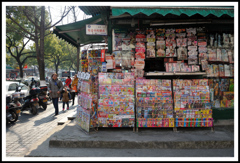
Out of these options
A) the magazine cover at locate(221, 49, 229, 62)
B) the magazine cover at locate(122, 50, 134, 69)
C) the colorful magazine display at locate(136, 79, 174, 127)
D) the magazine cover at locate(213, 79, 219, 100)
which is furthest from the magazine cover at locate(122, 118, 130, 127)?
the magazine cover at locate(221, 49, 229, 62)

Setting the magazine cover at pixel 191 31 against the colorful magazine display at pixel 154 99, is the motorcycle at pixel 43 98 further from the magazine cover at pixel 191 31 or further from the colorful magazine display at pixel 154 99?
the magazine cover at pixel 191 31

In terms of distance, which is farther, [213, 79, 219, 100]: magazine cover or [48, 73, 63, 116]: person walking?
[48, 73, 63, 116]: person walking

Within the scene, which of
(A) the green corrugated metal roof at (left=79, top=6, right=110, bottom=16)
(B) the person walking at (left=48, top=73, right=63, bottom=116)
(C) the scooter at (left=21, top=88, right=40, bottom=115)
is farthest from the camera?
(C) the scooter at (left=21, top=88, right=40, bottom=115)

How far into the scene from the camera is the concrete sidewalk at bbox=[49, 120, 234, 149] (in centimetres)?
452

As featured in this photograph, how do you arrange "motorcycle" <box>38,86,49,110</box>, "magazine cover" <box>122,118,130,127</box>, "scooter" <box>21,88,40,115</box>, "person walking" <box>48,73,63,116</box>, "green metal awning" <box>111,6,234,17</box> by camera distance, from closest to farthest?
"green metal awning" <box>111,6,234,17</box> → "magazine cover" <box>122,118,130,127</box> → "person walking" <box>48,73,63,116</box> → "scooter" <box>21,88,40,115</box> → "motorcycle" <box>38,86,49,110</box>

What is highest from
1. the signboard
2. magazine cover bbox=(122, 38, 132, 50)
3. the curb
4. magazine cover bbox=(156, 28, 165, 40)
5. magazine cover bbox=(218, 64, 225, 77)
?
the signboard

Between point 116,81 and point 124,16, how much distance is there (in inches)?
72.9

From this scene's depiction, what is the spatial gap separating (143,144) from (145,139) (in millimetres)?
169

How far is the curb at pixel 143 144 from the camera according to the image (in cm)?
451

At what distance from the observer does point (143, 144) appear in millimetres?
4508

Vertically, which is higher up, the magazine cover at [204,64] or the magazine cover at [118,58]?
the magazine cover at [118,58]

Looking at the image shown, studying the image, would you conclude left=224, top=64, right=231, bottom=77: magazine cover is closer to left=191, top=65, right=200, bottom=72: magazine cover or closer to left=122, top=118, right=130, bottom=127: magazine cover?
left=191, top=65, right=200, bottom=72: magazine cover

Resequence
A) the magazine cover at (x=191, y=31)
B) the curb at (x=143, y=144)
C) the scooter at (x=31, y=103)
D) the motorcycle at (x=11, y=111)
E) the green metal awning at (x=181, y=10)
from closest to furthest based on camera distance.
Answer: the curb at (x=143, y=144), the green metal awning at (x=181, y=10), the magazine cover at (x=191, y=31), the motorcycle at (x=11, y=111), the scooter at (x=31, y=103)

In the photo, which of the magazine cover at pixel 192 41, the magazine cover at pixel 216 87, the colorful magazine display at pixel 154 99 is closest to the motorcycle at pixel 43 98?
the colorful magazine display at pixel 154 99
